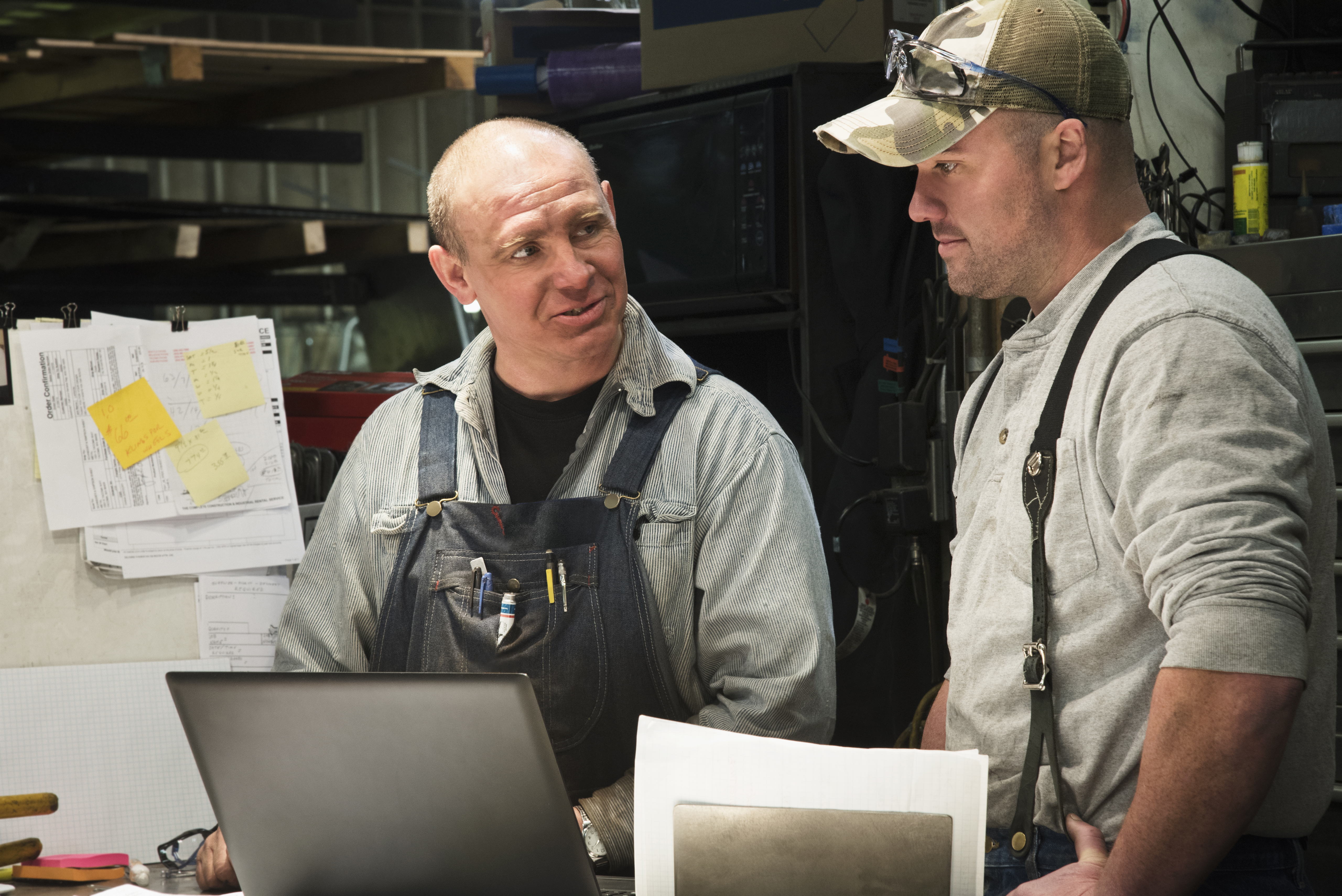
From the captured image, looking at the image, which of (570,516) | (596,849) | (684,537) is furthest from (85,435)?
(596,849)

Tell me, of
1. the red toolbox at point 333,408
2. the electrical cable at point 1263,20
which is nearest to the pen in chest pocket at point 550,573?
the red toolbox at point 333,408

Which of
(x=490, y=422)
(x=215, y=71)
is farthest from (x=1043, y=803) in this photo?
(x=215, y=71)

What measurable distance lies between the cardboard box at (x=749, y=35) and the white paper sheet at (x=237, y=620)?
147cm

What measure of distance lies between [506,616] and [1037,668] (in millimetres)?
719

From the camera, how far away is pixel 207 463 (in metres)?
1.98

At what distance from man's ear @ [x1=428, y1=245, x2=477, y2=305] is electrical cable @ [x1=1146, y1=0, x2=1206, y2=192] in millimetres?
1732

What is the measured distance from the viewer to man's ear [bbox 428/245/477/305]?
1.86 meters

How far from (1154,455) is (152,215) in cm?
410

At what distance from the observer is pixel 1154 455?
3.49 ft

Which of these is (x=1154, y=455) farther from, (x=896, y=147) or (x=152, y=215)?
(x=152, y=215)

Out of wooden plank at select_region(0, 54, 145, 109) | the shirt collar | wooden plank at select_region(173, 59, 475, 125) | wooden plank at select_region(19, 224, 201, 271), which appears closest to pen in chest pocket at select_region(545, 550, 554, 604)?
the shirt collar

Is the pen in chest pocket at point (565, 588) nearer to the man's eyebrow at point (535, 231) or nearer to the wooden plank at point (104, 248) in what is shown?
the man's eyebrow at point (535, 231)

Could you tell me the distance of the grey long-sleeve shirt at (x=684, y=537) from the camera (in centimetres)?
159

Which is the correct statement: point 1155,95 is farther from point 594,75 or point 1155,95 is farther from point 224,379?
point 224,379
